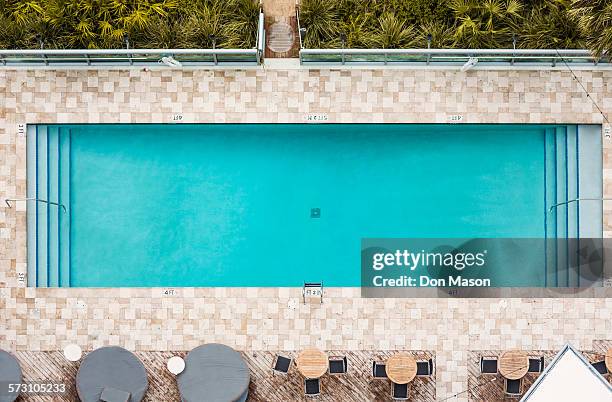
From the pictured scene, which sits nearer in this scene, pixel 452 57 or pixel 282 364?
pixel 452 57

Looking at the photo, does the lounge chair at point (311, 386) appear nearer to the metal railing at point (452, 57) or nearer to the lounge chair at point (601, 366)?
the lounge chair at point (601, 366)

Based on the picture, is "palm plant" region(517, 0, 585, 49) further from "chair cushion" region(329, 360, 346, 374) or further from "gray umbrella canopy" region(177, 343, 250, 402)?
"gray umbrella canopy" region(177, 343, 250, 402)

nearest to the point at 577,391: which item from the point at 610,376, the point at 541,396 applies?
the point at 541,396

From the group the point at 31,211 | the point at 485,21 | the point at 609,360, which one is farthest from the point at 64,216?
the point at 609,360

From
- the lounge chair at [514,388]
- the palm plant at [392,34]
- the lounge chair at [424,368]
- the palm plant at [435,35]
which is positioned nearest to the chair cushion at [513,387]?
the lounge chair at [514,388]

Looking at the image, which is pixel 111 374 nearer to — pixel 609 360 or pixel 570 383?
pixel 570 383

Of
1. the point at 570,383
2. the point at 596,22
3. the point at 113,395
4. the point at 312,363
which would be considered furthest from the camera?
the point at 312,363
